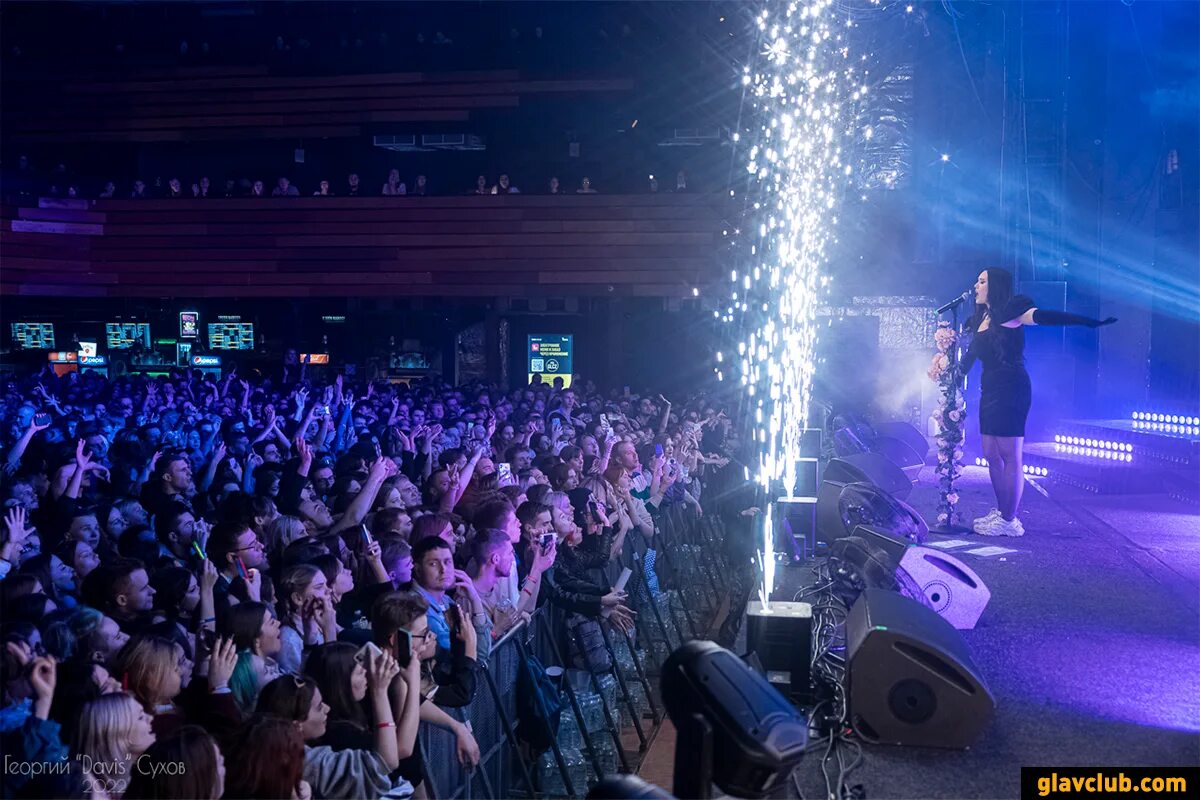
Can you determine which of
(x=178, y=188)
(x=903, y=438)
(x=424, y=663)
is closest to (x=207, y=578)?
(x=424, y=663)

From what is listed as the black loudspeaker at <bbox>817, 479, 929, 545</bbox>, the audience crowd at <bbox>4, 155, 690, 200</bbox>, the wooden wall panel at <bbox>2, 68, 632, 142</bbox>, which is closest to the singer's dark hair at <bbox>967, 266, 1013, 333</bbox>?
the black loudspeaker at <bbox>817, 479, 929, 545</bbox>

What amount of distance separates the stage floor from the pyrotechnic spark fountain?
1.61 meters

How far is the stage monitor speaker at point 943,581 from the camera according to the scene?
5.68 m

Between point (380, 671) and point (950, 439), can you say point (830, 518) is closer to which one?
point (950, 439)

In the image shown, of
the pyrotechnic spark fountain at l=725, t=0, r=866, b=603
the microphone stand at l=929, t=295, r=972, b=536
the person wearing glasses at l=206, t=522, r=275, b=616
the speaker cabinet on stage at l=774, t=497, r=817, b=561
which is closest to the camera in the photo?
the person wearing glasses at l=206, t=522, r=275, b=616

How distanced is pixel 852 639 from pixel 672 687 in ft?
5.42

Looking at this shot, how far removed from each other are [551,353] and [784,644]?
54.9 ft

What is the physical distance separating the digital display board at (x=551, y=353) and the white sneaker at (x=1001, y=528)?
13228 mm

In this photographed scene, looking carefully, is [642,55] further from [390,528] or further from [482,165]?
[390,528]

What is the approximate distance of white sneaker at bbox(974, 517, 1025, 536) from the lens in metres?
8.32

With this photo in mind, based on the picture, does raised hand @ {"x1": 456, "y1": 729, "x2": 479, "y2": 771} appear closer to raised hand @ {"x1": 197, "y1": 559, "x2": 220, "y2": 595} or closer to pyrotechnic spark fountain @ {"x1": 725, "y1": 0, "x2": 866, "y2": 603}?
raised hand @ {"x1": 197, "y1": 559, "x2": 220, "y2": 595}

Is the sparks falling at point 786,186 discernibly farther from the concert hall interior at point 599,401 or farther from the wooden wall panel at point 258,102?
the wooden wall panel at point 258,102

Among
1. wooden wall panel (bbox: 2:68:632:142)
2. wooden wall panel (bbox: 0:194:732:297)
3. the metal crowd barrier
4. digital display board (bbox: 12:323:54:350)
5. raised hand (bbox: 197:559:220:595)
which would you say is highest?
wooden wall panel (bbox: 2:68:632:142)

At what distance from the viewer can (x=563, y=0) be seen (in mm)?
17453
